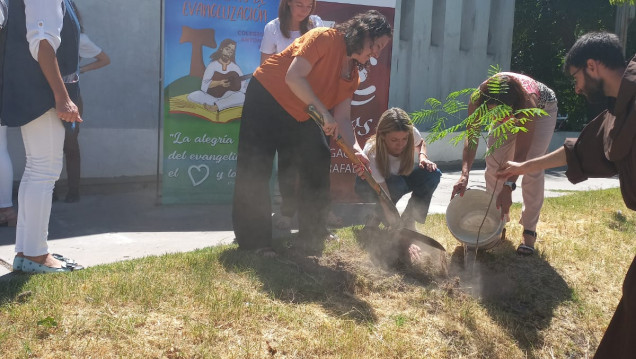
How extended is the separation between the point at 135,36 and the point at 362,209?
3.73m

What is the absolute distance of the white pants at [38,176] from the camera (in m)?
3.67

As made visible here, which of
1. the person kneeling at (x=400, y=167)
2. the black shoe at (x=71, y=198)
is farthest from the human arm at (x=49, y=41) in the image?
the black shoe at (x=71, y=198)

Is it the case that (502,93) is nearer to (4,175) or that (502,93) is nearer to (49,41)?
(49,41)

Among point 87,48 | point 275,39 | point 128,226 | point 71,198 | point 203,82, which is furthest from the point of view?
point 87,48

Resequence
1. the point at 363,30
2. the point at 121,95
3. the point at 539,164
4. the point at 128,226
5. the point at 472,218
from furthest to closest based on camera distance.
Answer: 1. the point at 121,95
2. the point at 128,226
3. the point at 472,218
4. the point at 363,30
5. the point at 539,164

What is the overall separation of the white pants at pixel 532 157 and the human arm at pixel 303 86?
4.50 ft

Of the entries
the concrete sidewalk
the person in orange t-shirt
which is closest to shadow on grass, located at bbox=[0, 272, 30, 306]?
the concrete sidewalk

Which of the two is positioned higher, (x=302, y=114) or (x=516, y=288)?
(x=302, y=114)

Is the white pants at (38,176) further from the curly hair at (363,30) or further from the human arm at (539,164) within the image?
the human arm at (539,164)

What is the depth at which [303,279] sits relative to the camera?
3.88 m

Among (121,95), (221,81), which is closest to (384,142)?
(221,81)

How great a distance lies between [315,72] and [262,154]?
71 cm

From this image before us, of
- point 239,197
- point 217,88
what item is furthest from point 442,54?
point 239,197

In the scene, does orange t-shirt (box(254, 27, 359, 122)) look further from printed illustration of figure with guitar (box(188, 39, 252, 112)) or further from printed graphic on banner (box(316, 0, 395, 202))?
printed graphic on banner (box(316, 0, 395, 202))
